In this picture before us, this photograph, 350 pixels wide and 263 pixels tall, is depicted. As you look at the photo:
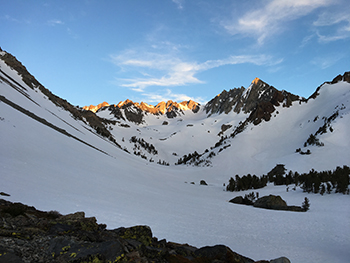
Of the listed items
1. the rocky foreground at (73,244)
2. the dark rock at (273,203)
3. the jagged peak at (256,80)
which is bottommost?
the rocky foreground at (73,244)

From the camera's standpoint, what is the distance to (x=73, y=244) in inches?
143

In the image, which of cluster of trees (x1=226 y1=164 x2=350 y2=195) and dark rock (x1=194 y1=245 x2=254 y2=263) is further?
cluster of trees (x1=226 y1=164 x2=350 y2=195)

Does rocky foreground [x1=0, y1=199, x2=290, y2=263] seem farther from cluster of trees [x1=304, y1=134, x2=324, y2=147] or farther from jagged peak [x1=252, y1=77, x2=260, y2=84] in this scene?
jagged peak [x1=252, y1=77, x2=260, y2=84]

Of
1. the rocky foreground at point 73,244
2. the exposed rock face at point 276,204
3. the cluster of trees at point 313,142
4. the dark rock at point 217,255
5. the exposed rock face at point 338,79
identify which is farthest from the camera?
the exposed rock face at point 338,79

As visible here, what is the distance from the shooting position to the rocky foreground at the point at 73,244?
127 inches

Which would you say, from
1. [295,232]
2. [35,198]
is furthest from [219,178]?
[35,198]

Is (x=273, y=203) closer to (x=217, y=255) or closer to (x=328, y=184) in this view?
(x=328, y=184)

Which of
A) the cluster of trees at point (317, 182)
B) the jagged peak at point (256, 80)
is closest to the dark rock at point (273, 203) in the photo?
the cluster of trees at point (317, 182)

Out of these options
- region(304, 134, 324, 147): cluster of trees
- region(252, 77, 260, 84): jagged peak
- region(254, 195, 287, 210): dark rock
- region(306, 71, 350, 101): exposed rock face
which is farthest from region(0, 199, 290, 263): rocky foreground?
region(252, 77, 260, 84): jagged peak

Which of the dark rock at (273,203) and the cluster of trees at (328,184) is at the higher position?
the cluster of trees at (328,184)

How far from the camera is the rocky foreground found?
3.22 meters

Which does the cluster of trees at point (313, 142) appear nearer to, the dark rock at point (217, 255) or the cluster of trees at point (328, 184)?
the cluster of trees at point (328, 184)

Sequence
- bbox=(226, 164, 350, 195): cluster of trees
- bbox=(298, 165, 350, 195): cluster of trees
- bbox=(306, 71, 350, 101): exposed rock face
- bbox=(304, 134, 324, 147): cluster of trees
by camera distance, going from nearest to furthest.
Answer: bbox=(298, 165, 350, 195): cluster of trees
bbox=(226, 164, 350, 195): cluster of trees
bbox=(304, 134, 324, 147): cluster of trees
bbox=(306, 71, 350, 101): exposed rock face

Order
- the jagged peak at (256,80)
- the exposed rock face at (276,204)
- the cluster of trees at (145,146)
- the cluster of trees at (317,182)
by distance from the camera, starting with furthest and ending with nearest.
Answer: the jagged peak at (256,80) < the cluster of trees at (145,146) < the cluster of trees at (317,182) < the exposed rock face at (276,204)
